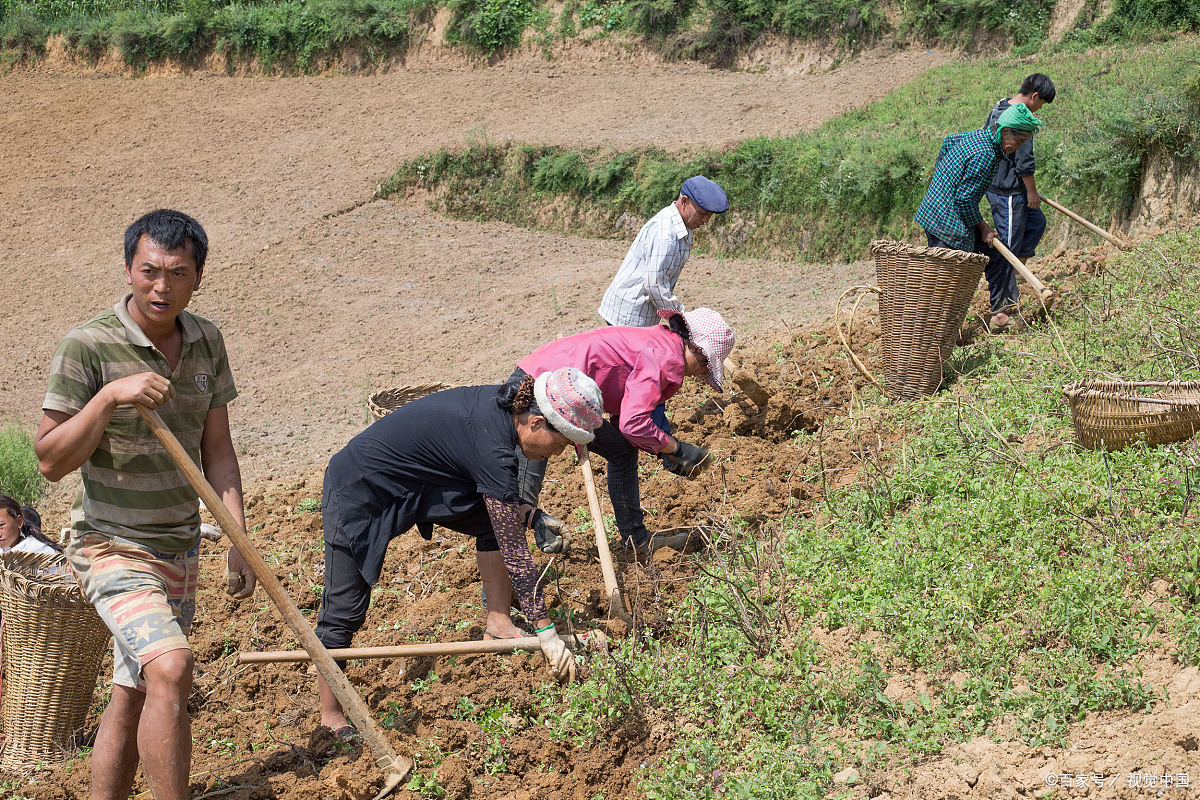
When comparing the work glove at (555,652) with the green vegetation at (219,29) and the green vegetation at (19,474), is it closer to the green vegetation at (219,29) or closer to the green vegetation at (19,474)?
the green vegetation at (19,474)

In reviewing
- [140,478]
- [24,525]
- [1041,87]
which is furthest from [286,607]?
[1041,87]

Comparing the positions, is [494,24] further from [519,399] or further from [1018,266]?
[519,399]

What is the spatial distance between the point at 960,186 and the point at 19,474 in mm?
7129

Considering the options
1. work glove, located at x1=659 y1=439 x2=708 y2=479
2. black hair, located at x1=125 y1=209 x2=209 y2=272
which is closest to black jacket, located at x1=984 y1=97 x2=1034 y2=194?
work glove, located at x1=659 y1=439 x2=708 y2=479

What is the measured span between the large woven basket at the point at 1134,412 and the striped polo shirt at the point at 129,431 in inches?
145

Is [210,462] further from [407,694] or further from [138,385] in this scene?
[407,694]

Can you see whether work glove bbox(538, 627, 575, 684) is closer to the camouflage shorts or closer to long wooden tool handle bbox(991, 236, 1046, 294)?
the camouflage shorts

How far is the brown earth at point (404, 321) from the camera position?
11.9 feet

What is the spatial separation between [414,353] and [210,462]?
20.5 feet

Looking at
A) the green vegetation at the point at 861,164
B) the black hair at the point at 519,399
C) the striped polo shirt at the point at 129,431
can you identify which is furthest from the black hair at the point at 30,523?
the green vegetation at the point at 861,164

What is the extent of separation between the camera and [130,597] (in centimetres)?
286

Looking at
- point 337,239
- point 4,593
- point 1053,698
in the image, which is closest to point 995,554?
point 1053,698

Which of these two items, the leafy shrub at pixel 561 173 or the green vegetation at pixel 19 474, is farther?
the leafy shrub at pixel 561 173

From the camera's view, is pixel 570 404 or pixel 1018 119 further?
pixel 1018 119
